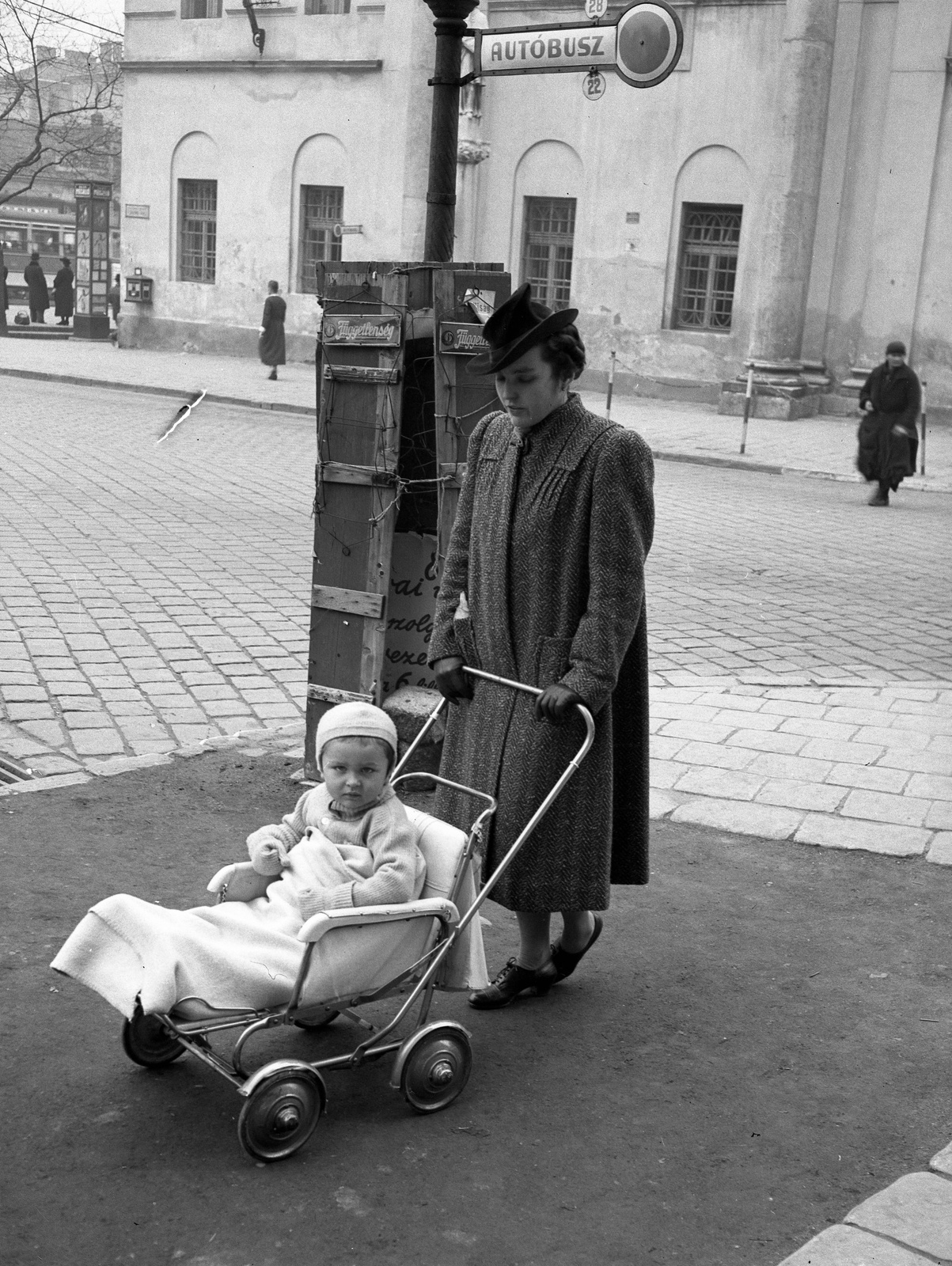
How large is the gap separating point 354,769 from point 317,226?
28.4m

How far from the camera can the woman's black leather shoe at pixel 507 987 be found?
4.09m

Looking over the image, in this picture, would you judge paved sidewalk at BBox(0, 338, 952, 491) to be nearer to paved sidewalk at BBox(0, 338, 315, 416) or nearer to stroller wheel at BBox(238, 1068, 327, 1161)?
paved sidewalk at BBox(0, 338, 315, 416)

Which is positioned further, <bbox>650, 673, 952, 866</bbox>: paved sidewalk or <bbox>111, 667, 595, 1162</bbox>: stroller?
<bbox>650, 673, 952, 866</bbox>: paved sidewalk

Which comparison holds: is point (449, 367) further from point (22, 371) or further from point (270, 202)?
point (270, 202)

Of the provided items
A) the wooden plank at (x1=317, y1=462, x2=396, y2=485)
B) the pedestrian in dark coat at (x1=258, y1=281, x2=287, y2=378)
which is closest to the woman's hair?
the wooden plank at (x1=317, y1=462, x2=396, y2=485)

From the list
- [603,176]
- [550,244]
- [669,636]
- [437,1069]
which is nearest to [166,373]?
[550,244]

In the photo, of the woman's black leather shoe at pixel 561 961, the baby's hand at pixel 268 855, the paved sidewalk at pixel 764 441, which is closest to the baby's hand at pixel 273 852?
the baby's hand at pixel 268 855

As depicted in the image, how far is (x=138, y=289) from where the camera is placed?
3272 cm

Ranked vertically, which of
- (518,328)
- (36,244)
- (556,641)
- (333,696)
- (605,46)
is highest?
(605,46)

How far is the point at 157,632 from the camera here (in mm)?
8148

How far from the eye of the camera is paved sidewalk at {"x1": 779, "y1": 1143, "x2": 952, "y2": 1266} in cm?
290

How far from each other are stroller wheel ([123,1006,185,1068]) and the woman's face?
1748 millimetres

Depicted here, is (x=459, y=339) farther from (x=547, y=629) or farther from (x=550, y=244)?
(x=550, y=244)

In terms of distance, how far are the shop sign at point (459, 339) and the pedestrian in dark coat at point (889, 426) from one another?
35.9ft
